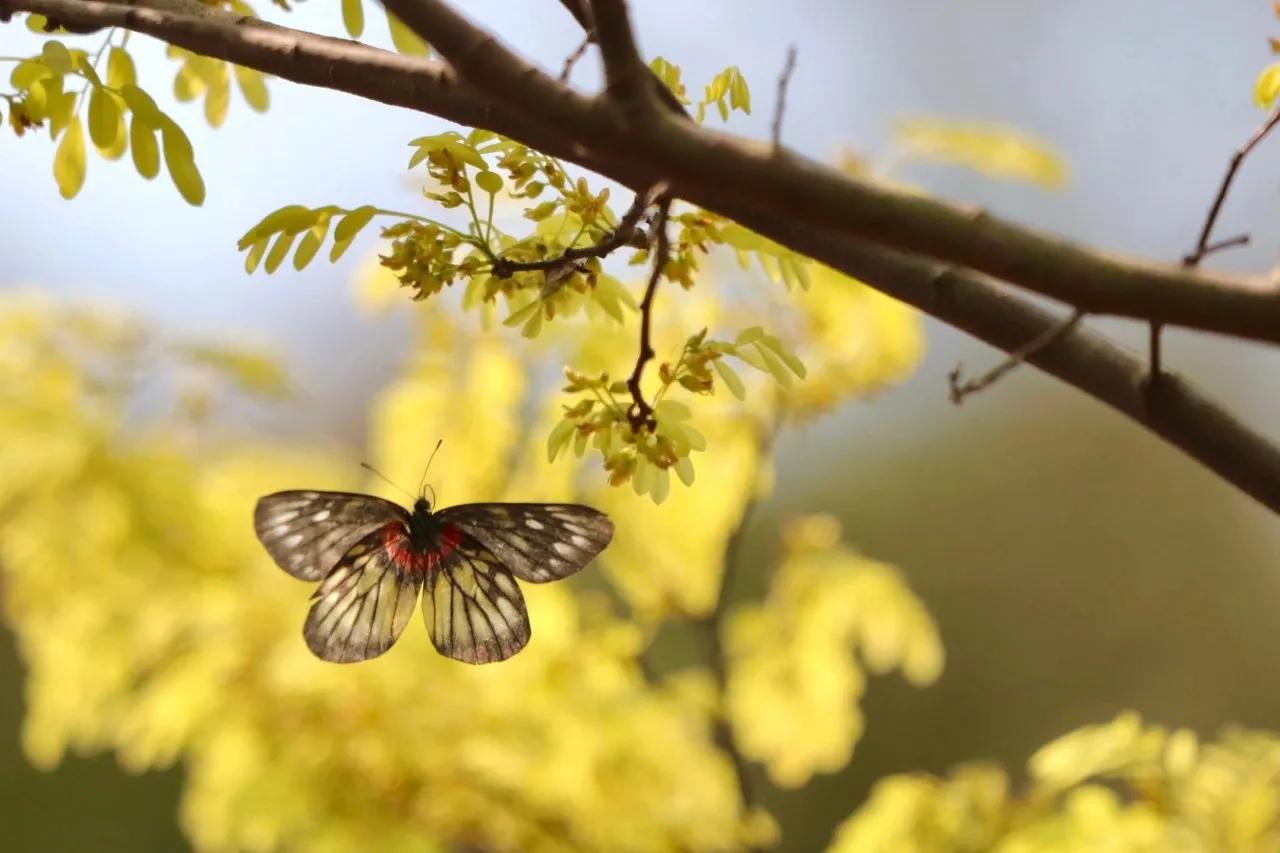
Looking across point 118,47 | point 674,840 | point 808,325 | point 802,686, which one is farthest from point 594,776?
point 118,47

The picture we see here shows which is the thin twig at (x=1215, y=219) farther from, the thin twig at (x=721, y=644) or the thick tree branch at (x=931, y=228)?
the thin twig at (x=721, y=644)

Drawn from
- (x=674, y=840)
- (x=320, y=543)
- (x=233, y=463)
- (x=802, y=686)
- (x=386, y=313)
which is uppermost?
(x=386, y=313)

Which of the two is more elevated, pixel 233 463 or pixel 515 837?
pixel 233 463

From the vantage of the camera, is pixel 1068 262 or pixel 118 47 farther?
pixel 118 47

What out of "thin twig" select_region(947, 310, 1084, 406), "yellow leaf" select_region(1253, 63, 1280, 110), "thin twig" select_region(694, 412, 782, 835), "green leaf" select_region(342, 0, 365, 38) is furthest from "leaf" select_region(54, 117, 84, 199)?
"thin twig" select_region(694, 412, 782, 835)

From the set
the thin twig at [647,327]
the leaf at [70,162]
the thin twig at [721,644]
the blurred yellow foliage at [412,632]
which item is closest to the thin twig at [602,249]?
the thin twig at [647,327]

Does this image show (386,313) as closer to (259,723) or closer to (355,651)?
(259,723)
